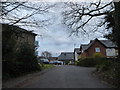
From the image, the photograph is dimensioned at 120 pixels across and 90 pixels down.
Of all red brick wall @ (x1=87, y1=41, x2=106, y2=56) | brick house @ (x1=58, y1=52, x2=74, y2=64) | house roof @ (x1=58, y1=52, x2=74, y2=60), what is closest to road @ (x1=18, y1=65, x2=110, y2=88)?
red brick wall @ (x1=87, y1=41, x2=106, y2=56)

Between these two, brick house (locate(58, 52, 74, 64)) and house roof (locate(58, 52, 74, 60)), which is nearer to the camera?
brick house (locate(58, 52, 74, 64))

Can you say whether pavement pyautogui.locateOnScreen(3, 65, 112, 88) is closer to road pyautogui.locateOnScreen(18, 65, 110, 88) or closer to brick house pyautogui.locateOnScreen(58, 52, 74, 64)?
road pyautogui.locateOnScreen(18, 65, 110, 88)

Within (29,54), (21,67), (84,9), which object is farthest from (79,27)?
(21,67)

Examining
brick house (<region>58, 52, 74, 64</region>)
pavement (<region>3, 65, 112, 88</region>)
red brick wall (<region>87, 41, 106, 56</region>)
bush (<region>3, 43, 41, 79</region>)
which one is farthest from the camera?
brick house (<region>58, 52, 74, 64</region>)

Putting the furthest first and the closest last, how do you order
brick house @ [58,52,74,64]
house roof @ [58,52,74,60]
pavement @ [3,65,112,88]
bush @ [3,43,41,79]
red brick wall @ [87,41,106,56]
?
house roof @ [58,52,74,60] → brick house @ [58,52,74,64] → red brick wall @ [87,41,106,56] → bush @ [3,43,41,79] → pavement @ [3,65,112,88]

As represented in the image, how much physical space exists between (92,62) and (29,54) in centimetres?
1984

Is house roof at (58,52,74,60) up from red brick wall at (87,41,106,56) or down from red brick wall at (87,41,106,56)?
down

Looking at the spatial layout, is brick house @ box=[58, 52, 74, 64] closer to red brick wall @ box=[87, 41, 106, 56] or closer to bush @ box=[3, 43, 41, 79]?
red brick wall @ box=[87, 41, 106, 56]

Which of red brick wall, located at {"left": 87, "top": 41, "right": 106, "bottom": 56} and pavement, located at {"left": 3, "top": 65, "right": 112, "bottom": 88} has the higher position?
red brick wall, located at {"left": 87, "top": 41, "right": 106, "bottom": 56}

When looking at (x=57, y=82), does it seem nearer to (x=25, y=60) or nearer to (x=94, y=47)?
(x=25, y=60)

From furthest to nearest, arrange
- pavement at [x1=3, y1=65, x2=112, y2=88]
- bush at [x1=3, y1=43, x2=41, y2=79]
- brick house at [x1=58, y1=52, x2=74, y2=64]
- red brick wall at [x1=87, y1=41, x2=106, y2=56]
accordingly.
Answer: brick house at [x1=58, y1=52, x2=74, y2=64] < red brick wall at [x1=87, y1=41, x2=106, y2=56] < bush at [x1=3, y1=43, x2=41, y2=79] < pavement at [x1=3, y1=65, x2=112, y2=88]

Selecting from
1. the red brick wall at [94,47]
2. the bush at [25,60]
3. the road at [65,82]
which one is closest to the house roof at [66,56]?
the red brick wall at [94,47]

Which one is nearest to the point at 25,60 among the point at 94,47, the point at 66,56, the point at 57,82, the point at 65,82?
the point at 57,82

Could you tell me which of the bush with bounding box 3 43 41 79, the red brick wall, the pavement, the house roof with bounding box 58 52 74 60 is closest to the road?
the pavement
